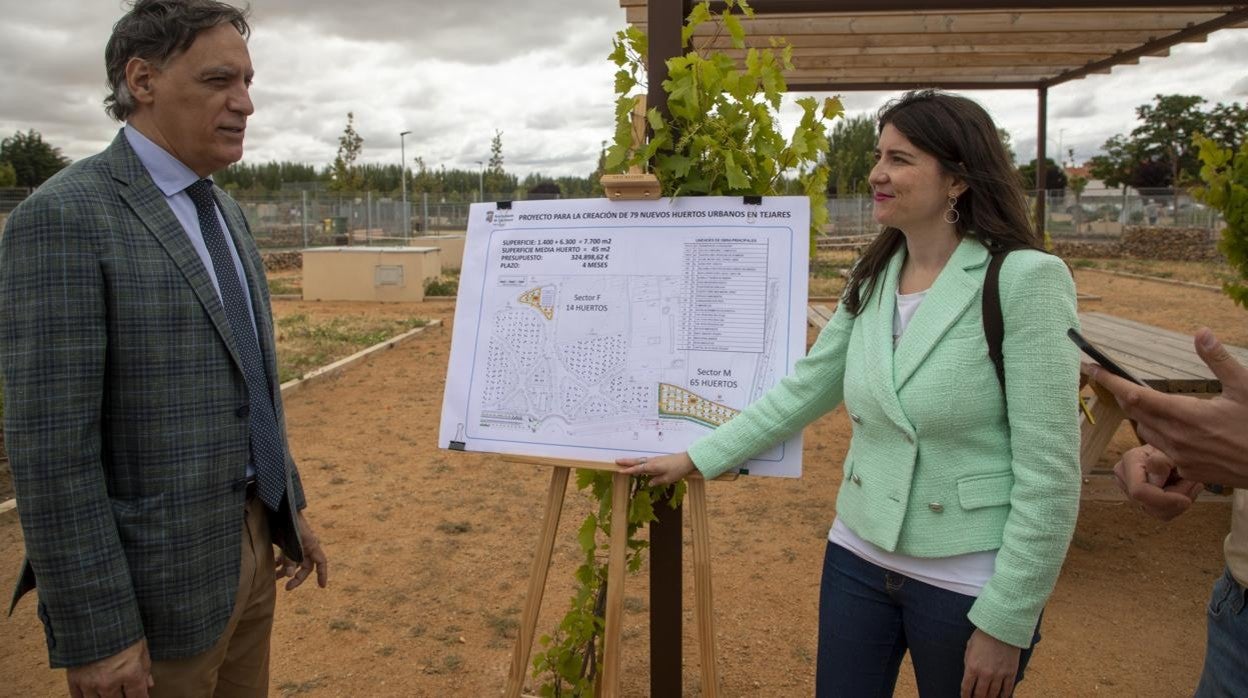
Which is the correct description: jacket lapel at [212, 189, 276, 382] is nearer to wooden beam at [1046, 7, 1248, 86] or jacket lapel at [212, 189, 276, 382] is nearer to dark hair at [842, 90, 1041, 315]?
dark hair at [842, 90, 1041, 315]

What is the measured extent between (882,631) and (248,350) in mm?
1655

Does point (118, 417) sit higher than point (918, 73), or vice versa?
point (918, 73)

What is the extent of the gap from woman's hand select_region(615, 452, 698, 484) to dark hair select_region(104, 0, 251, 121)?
152 centimetres

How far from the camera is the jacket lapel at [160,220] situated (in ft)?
6.15

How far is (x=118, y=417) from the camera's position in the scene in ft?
5.95

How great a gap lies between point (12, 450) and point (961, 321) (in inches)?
77.5

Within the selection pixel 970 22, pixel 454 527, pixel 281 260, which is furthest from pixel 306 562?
pixel 281 260

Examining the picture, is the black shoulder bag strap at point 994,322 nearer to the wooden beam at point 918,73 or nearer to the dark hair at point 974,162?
the dark hair at point 974,162

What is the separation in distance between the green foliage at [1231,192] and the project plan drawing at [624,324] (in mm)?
4279

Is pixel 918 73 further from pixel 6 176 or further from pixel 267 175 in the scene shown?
pixel 267 175

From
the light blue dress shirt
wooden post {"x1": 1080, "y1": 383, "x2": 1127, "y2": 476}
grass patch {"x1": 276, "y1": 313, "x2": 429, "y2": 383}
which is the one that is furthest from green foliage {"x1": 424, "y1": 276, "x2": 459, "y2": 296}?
the light blue dress shirt

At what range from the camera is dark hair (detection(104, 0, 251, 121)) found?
6.30 feet

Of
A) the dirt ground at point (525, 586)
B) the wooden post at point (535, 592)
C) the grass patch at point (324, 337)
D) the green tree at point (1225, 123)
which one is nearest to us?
A: the wooden post at point (535, 592)

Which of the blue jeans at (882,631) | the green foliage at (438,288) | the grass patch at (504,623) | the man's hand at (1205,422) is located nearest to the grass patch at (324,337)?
the green foliage at (438,288)
